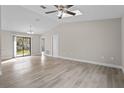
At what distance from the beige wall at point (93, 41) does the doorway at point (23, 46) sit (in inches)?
141

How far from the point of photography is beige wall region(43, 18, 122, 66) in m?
4.90

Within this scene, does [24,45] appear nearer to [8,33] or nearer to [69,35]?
[8,33]

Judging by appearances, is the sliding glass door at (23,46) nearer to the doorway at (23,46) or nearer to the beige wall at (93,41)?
the doorway at (23,46)

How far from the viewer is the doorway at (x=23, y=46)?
27.0ft

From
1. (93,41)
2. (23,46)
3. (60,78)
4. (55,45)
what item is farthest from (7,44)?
(93,41)

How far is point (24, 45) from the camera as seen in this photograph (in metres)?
8.74

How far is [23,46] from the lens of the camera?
864 cm

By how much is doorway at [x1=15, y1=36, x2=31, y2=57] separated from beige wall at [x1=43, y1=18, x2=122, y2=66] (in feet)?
11.7

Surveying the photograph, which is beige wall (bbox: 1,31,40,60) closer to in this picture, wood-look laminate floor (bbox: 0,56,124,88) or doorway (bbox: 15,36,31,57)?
doorway (bbox: 15,36,31,57)

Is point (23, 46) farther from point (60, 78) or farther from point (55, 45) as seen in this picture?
point (60, 78)

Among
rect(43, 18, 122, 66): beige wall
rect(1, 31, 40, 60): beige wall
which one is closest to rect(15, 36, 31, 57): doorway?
rect(1, 31, 40, 60): beige wall

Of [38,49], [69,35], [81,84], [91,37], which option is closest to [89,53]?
[91,37]

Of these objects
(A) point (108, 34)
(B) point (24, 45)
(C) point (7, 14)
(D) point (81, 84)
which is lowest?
(D) point (81, 84)

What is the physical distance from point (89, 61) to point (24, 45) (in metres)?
6.24
